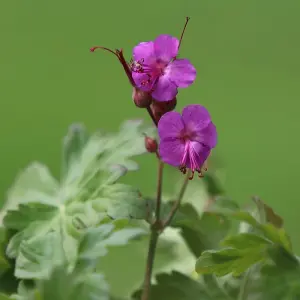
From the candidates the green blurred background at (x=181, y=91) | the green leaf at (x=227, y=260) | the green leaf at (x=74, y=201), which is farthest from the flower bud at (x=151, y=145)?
the green blurred background at (x=181, y=91)

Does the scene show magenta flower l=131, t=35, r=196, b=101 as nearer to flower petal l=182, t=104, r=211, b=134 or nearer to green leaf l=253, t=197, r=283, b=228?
flower petal l=182, t=104, r=211, b=134

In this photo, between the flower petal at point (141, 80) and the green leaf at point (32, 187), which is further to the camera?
the green leaf at point (32, 187)

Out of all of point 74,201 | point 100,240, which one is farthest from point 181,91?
point 100,240

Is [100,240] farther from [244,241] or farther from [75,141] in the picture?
[75,141]

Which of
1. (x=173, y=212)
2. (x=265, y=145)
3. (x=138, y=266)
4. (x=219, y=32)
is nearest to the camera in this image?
(x=173, y=212)

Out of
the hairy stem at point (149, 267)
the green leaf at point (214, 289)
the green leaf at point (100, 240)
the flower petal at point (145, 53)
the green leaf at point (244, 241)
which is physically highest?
the flower petal at point (145, 53)

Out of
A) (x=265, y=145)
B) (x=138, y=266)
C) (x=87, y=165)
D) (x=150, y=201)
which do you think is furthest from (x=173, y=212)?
(x=265, y=145)

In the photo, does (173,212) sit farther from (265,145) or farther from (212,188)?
(265,145)

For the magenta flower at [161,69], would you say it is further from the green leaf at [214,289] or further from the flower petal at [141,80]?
the green leaf at [214,289]
